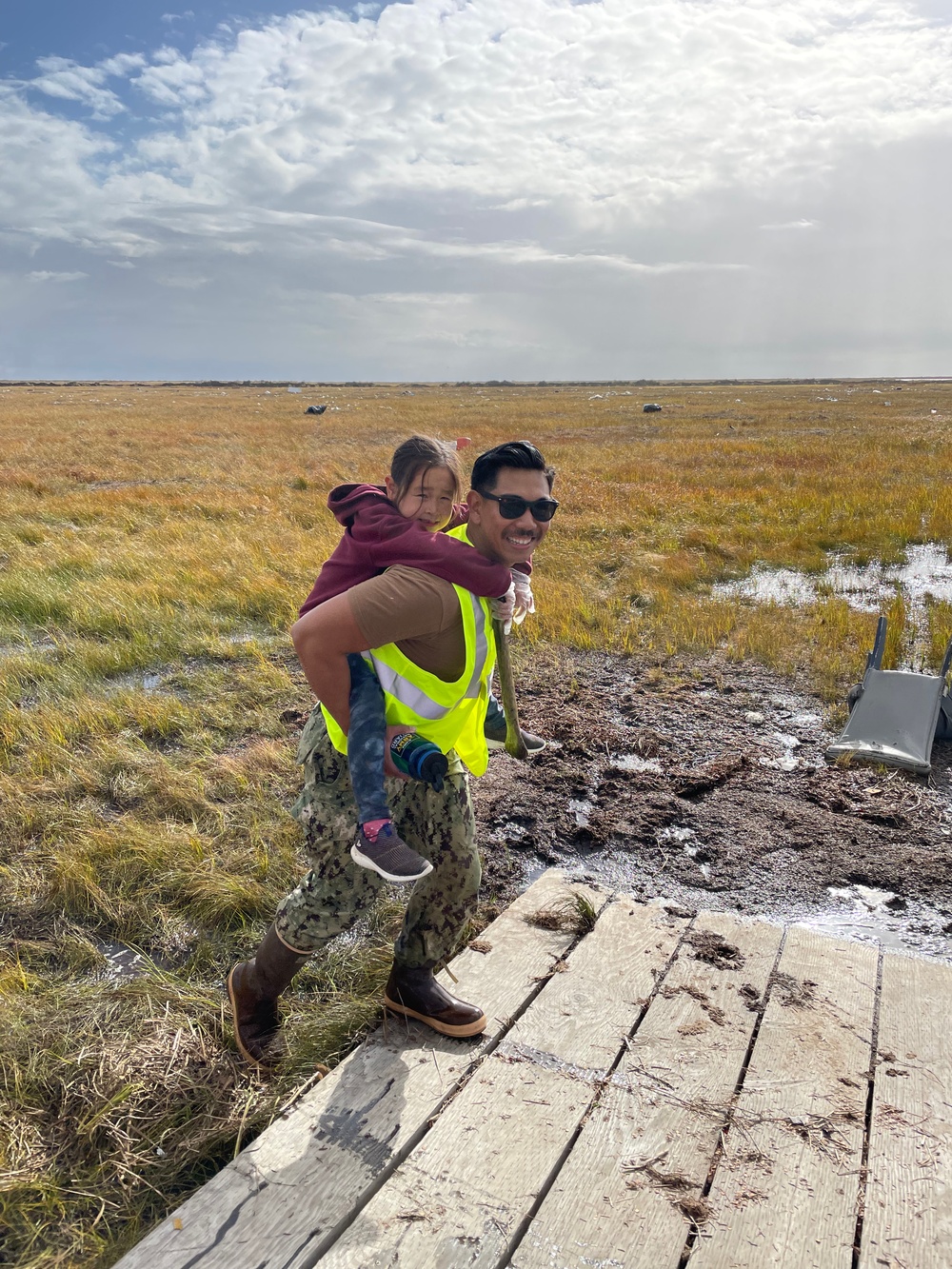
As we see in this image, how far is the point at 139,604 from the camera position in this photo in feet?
28.5

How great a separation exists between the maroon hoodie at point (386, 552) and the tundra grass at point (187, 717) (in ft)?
4.81

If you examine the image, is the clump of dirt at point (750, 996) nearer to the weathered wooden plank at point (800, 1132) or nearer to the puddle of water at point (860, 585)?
the weathered wooden plank at point (800, 1132)

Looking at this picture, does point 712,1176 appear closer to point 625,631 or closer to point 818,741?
point 818,741

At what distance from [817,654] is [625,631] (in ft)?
5.64

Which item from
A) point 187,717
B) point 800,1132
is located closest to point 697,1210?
point 800,1132

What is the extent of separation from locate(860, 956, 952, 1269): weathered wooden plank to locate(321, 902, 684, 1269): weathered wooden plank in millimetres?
707

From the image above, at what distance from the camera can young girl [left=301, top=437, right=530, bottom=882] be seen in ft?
7.19

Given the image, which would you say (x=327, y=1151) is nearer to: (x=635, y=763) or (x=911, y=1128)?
(x=911, y=1128)

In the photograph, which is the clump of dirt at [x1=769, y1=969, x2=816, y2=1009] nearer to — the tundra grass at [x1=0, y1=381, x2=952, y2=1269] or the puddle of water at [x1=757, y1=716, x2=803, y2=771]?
the tundra grass at [x1=0, y1=381, x2=952, y2=1269]

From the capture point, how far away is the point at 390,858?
2.14m

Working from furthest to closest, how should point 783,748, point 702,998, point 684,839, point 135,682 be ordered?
point 135,682
point 783,748
point 684,839
point 702,998

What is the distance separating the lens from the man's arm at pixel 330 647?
2203 millimetres

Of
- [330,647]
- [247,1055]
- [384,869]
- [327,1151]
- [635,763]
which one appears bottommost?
[635,763]

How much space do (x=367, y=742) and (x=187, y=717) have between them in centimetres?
414
